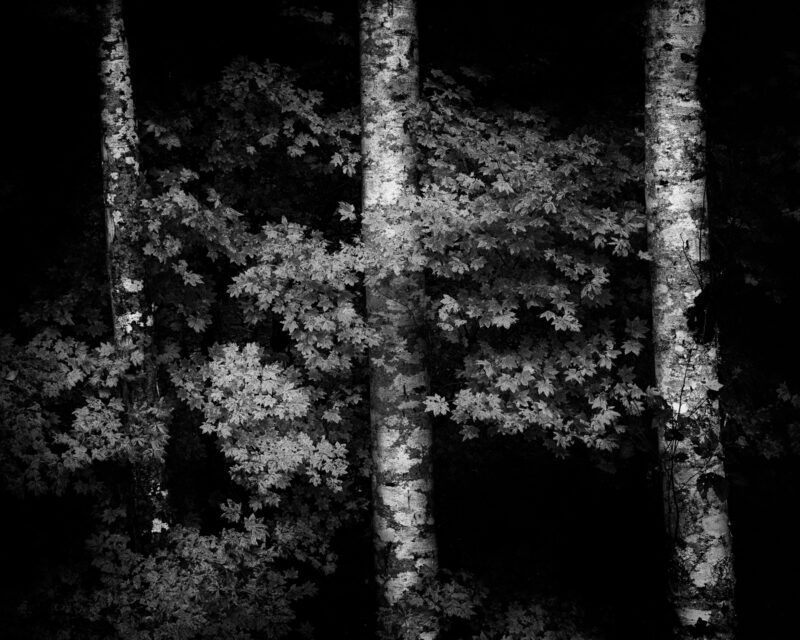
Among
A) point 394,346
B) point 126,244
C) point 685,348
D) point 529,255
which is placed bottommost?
point 685,348

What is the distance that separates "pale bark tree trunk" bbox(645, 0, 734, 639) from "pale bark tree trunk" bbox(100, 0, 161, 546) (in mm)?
4120

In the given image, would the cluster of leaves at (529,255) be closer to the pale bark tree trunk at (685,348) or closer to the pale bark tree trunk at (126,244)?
the pale bark tree trunk at (685,348)

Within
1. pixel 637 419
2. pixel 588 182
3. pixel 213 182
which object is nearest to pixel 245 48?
pixel 213 182

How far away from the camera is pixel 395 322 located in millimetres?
5797

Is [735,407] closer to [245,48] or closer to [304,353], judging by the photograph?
[304,353]

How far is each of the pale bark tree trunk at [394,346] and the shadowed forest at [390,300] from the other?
0.03m

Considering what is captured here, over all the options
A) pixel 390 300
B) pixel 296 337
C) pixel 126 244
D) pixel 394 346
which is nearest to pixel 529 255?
pixel 390 300

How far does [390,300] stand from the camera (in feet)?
18.9

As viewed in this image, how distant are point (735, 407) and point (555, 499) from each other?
2.30m

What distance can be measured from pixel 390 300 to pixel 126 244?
7.32ft

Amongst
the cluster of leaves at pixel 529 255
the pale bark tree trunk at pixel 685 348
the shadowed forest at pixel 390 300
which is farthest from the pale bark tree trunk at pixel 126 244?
the pale bark tree trunk at pixel 685 348

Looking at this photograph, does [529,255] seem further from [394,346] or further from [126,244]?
[126,244]

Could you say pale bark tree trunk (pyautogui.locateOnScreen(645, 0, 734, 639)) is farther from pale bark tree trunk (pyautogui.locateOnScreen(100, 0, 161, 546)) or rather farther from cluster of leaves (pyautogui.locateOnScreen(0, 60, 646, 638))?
pale bark tree trunk (pyautogui.locateOnScreen(100, 0, 161, 546))

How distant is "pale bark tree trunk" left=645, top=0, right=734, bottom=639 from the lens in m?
4.97
